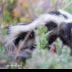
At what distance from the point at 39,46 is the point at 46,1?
197 inches

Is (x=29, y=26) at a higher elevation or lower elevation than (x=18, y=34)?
higher

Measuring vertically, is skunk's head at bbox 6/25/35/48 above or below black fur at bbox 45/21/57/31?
below

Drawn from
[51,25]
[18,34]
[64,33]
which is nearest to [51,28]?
→ [51,25]

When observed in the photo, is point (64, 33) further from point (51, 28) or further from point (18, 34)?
point (18, 34)

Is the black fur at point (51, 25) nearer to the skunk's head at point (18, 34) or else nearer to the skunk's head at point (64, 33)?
the skunk's head at point (64, 33)

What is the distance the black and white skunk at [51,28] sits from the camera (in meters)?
3.09

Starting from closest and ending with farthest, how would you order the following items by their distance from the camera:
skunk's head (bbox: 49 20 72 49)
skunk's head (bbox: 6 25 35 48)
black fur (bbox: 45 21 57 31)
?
1. skunk's head (bbox: 49 20 72 49)
2. skunk's head (bbox: 6 25 35 48)
3. black fur (bbox: 45 21 57 31)

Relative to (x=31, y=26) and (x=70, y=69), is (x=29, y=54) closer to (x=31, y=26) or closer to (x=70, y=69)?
(x=31, y=26)

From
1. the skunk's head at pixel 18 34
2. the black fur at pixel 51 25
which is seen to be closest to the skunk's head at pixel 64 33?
the black fur at pixel 51 25

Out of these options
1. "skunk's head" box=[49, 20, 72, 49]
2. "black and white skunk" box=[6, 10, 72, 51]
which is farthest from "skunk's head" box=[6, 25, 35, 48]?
"skunk's head" box=[49, 20, 72, 49]

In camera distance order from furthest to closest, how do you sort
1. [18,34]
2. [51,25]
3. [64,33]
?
[51,25], [18,34], [64,33]

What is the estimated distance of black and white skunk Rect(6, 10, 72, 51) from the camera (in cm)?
309

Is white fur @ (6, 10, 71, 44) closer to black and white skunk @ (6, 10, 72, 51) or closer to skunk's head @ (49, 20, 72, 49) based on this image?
black and white skunk @ (6, 10, 72, 51)

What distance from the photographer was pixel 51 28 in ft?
11.1
